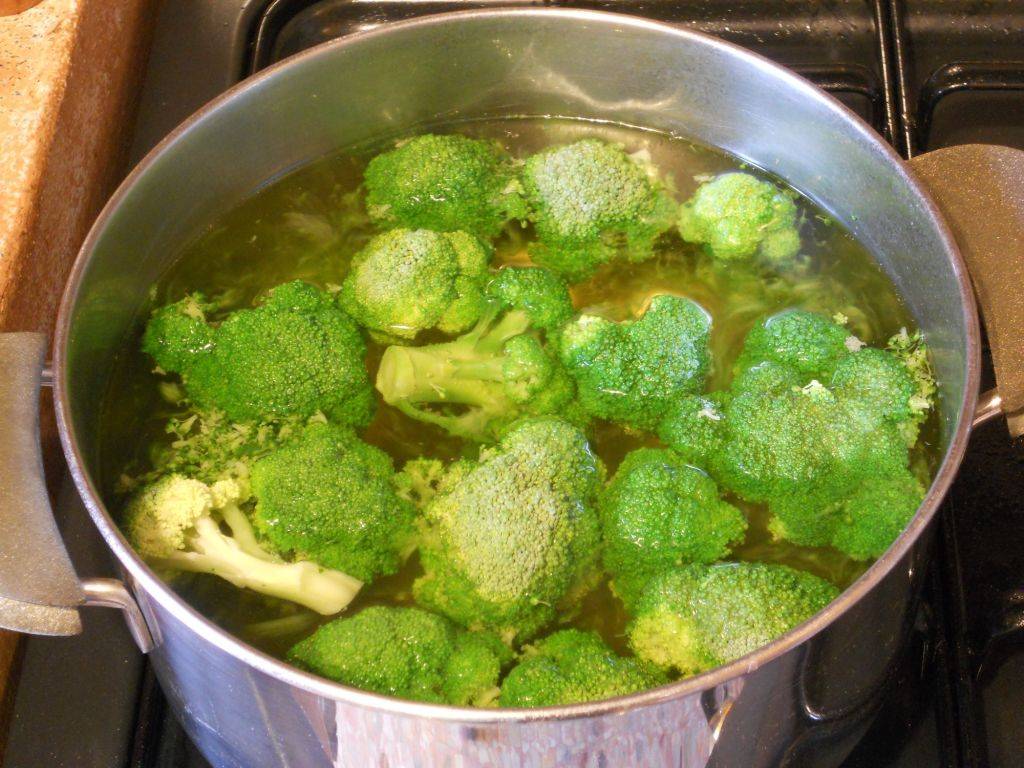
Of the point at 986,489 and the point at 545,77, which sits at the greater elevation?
the point at 545,77

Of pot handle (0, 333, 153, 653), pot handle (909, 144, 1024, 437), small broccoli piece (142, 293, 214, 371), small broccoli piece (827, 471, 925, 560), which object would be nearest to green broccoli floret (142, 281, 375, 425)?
small broccoli piece (142, 293, 214, 371)

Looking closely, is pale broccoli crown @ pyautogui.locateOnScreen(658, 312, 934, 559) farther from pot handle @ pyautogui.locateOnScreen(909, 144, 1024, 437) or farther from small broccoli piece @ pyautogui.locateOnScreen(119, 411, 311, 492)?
small broccoli piece @ pyautogui.locateOnScreen(119, 411, 311, 492)

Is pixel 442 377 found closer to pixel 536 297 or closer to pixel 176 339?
pixel 536 297

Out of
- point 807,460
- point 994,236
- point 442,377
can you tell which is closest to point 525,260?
point 442,377

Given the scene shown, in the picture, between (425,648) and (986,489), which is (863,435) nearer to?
(986,489)

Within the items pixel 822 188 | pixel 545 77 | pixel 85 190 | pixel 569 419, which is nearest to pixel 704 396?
pixel 569 419

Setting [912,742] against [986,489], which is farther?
[986,489]

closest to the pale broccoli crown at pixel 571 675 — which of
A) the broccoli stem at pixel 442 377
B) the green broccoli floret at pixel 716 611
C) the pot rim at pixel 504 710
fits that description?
the green broccoli floret at pixel 716 611
